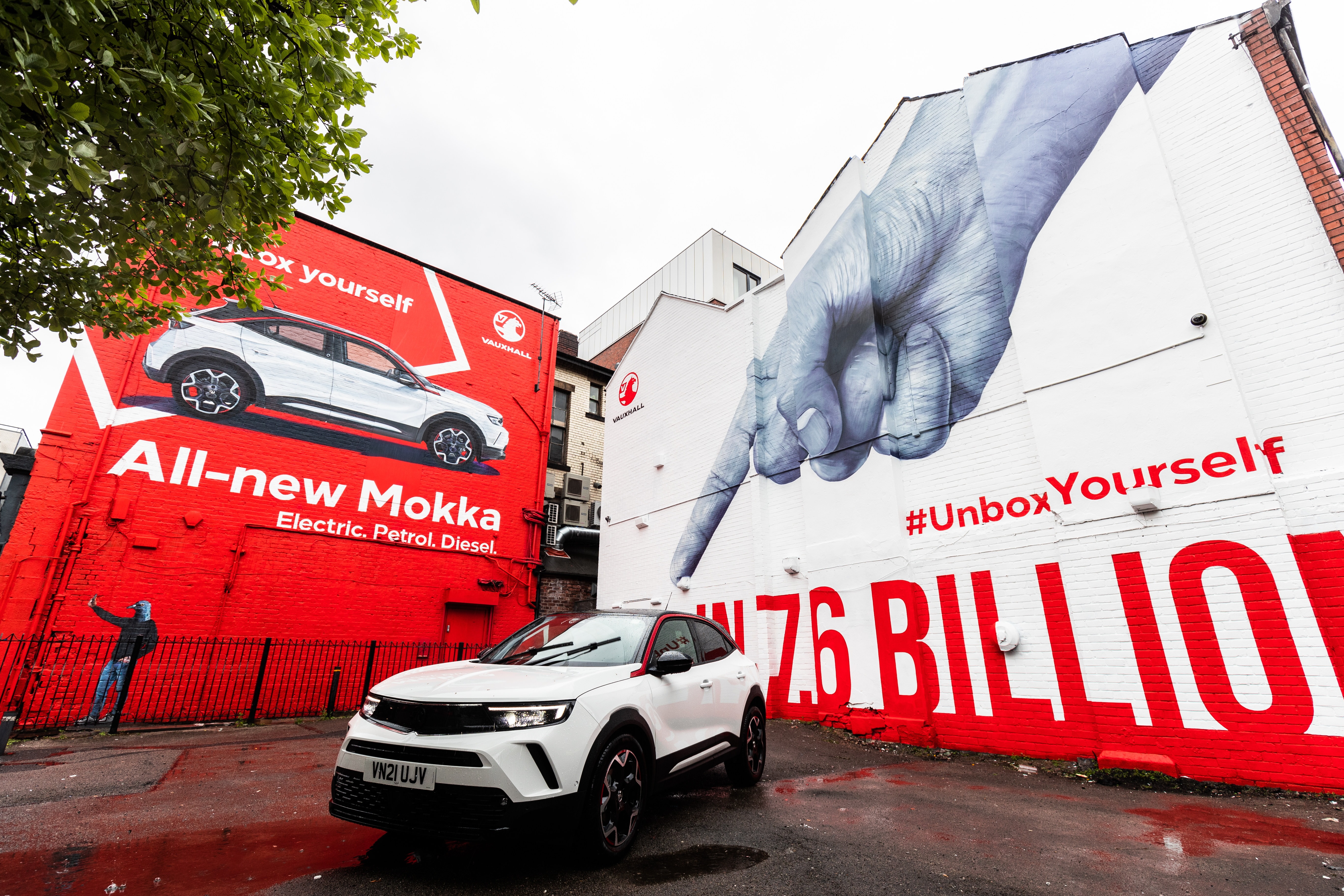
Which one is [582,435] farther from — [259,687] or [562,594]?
[259,687]

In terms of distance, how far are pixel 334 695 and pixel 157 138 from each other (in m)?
10.6

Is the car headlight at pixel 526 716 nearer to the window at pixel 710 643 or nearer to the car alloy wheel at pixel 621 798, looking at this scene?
the car alloy wheel at pixel 621 798

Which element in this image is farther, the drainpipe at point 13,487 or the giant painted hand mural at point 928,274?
the drainpipe at point 13,487

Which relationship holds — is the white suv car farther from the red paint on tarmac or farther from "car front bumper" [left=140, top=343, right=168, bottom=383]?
"car front bumper" [left=140, top=343, right=168, bottom=383]

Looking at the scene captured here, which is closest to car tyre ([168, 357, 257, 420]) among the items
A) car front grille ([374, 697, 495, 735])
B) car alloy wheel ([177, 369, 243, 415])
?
car alloy wheel ([177, 369, 243, 415])

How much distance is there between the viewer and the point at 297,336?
13250 millimetres

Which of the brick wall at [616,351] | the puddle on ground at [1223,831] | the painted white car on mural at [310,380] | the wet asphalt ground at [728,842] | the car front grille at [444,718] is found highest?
the brick wall at [616,351]

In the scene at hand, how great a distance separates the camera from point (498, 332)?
669 inches

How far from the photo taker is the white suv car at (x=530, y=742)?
3.14 metres

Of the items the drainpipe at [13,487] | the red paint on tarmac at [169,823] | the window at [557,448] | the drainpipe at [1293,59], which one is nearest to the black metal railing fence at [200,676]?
the drainpipe at [13,487]

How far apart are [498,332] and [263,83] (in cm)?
1334

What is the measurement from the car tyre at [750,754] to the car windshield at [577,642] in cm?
168

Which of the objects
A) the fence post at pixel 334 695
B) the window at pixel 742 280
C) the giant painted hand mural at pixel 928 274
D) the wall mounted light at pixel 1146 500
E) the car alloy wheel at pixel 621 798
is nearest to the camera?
the car alloy wheel at pixel 621 798

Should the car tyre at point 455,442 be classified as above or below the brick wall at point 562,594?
above
